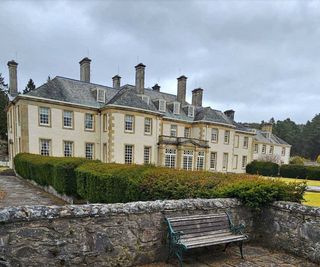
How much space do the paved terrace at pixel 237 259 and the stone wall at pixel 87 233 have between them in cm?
49

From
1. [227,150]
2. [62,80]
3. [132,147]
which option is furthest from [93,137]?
[227,150]

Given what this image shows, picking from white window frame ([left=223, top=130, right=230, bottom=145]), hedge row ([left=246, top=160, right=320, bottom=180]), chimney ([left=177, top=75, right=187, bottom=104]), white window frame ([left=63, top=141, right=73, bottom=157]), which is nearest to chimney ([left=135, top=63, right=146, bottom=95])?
chimney ([left=177, top=75, right=187, bottom=104])

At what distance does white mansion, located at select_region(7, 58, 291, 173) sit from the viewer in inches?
862

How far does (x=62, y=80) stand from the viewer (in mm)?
24609

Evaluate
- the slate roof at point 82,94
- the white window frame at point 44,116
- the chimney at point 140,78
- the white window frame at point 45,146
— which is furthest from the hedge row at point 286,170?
the white window frame at point 44,116

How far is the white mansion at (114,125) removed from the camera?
71.8ft

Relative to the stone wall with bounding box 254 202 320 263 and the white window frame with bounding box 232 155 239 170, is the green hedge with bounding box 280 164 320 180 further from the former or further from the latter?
the stone wall with bounding box 254 202 320 263

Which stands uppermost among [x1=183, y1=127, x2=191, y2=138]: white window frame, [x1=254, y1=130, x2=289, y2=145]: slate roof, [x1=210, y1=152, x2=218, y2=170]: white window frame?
[x1=183, y1=127, x2=191, y2=138]: white window frame

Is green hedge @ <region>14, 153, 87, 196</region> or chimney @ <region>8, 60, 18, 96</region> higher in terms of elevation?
chimney @ <region>8, 60, 18, 96</region>

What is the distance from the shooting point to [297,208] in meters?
4.55

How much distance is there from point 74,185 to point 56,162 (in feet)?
6.14

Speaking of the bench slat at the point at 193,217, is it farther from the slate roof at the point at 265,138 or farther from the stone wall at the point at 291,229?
the slate roof at the point at 265,138

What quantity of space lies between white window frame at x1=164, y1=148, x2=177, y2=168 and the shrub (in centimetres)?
1648

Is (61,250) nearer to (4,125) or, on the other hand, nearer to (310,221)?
(310,221)
